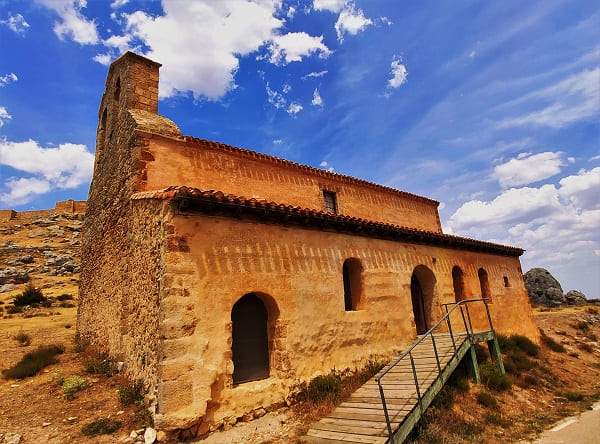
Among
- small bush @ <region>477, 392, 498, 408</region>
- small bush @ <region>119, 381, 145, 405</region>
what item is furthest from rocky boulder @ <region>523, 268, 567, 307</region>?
small bush @ <region>119, 381, 145, 405</region>

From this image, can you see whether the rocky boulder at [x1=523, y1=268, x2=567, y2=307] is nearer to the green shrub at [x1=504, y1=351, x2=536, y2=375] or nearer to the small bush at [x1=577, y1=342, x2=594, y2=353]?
the small bush at [x1=577, y1=342, x2=594, y2=353]

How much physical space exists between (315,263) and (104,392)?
573 cm

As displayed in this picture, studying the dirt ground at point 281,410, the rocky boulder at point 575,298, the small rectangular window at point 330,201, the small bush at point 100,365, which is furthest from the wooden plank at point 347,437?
the rocky boulder at point 575,298

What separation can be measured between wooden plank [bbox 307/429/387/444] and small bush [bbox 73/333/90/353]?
9.61 meters

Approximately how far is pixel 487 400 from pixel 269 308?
607 centimetres

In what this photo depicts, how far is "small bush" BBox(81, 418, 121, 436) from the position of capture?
624cm

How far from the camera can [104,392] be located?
25.6 ft

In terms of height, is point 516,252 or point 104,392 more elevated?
point 516,252

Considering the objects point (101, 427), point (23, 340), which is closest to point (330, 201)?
point (101, 427)

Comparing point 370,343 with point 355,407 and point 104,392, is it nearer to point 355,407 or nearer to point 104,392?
point 355,407

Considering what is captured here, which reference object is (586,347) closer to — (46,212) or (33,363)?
(33,363)

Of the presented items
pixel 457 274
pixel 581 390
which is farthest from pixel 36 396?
pixel 581 390

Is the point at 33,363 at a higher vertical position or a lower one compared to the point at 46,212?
lower

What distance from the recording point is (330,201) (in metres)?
14.3
